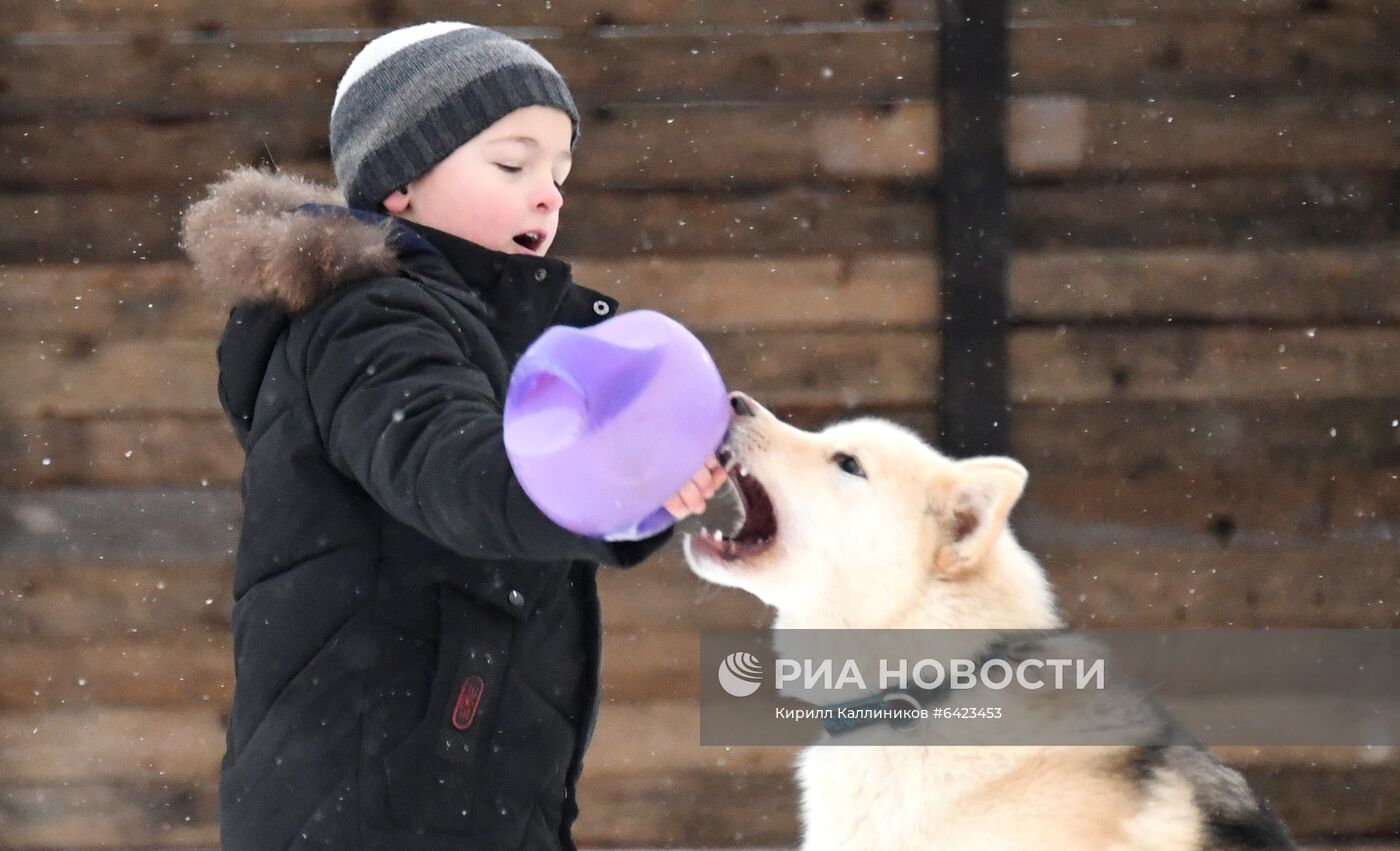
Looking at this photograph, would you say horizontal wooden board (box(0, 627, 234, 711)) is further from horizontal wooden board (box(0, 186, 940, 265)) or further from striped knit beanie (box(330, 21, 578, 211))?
striped knit beanie (box(330, 21, 578, 211))

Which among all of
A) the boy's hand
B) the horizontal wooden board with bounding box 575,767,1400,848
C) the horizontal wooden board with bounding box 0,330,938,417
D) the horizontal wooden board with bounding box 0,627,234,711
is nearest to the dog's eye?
the boy's hand

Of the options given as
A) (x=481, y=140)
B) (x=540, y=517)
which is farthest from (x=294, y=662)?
(x=481, y=140)

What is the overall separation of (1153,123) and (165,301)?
2.87 meters

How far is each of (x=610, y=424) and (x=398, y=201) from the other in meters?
0.86

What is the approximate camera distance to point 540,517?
1376 mm

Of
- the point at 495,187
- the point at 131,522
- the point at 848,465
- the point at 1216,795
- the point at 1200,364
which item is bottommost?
the point at 131,522

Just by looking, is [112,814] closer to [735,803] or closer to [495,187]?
[735,803]

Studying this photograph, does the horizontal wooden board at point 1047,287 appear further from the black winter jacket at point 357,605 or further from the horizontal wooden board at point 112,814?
the black winter jacket at point 357,605

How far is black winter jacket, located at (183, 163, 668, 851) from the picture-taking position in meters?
1.69

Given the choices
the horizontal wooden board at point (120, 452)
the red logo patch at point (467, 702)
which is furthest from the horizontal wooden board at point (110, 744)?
the red logo patch at point (467, 702)

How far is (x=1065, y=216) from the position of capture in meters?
3.80

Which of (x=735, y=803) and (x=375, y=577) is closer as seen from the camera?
(x=375, y=577)

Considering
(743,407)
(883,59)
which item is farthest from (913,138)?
(743,407)

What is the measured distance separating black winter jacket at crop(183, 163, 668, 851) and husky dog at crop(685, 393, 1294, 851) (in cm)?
64
